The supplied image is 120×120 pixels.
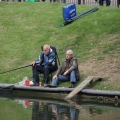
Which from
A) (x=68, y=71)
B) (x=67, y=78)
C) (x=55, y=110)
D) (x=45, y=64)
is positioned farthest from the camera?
(x=45, y=64)

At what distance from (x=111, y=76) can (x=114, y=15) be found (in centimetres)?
742

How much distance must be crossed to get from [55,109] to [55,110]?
0.62 ft

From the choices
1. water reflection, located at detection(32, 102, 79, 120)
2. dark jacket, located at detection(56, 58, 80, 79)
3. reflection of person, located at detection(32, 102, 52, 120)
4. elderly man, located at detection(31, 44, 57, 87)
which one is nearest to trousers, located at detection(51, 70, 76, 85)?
dark jacket, located at detection(56, 58, 80, 79)

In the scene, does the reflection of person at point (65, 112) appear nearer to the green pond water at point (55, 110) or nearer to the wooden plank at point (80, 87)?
the green pond water at point (55, 110)

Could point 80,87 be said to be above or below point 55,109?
above

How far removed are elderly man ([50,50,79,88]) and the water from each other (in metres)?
1.21

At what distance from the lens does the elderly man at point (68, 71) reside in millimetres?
18547

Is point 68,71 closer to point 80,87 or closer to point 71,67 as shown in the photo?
point 71,67

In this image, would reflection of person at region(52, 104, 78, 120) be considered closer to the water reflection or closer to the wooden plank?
the water reflection

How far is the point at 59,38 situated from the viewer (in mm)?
24141

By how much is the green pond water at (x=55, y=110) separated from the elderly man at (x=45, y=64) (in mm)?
1537

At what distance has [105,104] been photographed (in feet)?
54.9

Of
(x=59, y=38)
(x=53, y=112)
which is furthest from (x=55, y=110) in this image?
(x=59, y=38)

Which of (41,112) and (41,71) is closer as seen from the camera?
(41,112)
